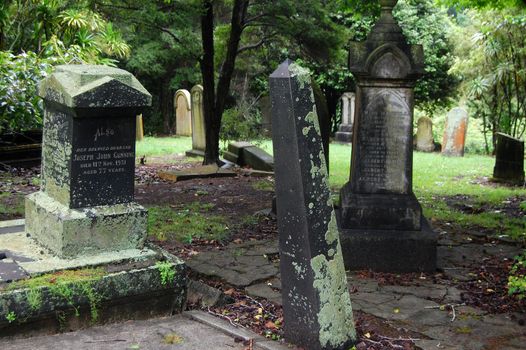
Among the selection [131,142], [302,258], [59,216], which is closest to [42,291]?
[59,216]

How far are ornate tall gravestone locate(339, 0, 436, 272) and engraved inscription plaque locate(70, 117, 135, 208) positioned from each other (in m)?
2.47

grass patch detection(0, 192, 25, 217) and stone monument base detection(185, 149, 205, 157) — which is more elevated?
stone monument base detection(185, 149, 205, 157)

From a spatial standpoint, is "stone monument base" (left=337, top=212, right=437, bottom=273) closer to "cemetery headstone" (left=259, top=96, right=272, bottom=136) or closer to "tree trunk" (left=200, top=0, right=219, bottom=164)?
"tree trunk" (left=200, top=0, right=219, bottom=164)

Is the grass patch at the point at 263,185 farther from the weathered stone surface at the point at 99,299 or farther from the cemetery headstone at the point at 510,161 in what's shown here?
the weathered stone surface at the point at 99,299

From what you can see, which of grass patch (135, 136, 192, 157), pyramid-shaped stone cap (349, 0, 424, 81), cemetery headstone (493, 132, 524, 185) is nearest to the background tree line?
grass patch (135, 136, 192, 157)

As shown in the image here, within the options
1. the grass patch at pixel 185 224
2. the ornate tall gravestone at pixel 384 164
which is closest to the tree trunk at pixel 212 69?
the grass patch at pixel 185 224

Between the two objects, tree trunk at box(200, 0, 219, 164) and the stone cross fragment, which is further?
tree trunk at box(200, 0, 219, 164)

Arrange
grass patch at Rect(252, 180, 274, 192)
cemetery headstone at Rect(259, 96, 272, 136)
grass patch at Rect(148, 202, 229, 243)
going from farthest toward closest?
cemetery headstone at Rect(259, 96, 272, 136) < grass patch at Rect(252, 180, 274, 192) < grass patch at Rect(148, 202, 229, 243)

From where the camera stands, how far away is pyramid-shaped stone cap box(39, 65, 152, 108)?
4.92 metres

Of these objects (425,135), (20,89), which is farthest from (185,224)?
(425,135)

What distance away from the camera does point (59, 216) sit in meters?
5.10

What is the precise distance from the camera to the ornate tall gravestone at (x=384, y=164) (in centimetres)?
656

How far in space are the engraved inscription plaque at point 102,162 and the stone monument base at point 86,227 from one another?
0.31ft

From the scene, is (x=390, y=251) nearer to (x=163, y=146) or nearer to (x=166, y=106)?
(x=163, y=146)
